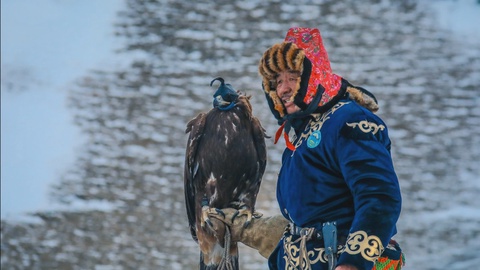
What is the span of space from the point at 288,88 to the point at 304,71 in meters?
0.06

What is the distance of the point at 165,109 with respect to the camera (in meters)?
6.89

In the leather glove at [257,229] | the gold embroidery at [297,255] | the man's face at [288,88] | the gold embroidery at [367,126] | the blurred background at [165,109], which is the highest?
the man's face at [288,88]

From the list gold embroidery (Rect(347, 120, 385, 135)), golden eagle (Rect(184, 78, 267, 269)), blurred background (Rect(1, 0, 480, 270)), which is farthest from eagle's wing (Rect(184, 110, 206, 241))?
blurred background (Rect(1, 0, 480, 270))

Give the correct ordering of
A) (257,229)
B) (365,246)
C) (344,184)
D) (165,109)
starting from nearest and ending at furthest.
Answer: (365,246) → (344,184) → (257,229) → (165,109)

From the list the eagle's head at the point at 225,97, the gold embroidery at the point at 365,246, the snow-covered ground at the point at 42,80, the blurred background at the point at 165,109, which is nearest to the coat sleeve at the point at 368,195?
the gold embroidery at the point at 365,246

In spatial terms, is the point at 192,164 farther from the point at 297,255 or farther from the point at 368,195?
the point at 368,195

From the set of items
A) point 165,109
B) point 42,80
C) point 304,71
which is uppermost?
point 304,71

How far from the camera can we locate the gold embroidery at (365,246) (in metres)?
1.95

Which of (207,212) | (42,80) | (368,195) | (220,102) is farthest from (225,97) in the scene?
(42,80)

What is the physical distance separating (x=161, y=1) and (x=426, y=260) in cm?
269

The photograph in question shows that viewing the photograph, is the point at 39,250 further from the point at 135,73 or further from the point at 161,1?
the point at 161,1

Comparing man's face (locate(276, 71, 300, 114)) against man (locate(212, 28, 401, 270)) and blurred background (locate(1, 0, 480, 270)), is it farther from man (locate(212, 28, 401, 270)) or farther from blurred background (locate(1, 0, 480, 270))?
blurred background (locate(1, 0, 480, 270))

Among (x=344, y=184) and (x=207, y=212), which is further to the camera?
(x=207, y=212)

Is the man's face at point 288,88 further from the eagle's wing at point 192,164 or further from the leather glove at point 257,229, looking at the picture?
the eagle's wing at point 192,164
